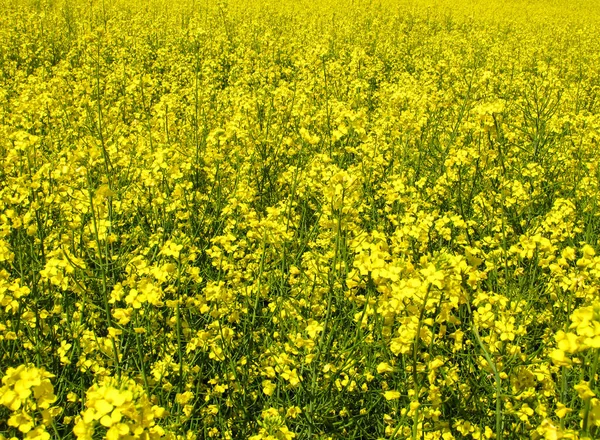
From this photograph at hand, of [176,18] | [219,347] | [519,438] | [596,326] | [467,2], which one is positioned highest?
[467,2]

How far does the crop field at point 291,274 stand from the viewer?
1.87 meters

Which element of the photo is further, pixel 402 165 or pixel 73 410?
pixel 402 165

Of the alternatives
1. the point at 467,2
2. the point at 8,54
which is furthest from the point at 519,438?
the point at 467,2

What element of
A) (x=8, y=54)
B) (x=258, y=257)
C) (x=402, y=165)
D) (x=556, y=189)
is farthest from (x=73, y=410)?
(x=8, y=54)

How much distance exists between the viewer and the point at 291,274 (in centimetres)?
292

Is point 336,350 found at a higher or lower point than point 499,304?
lower

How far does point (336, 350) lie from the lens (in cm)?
241

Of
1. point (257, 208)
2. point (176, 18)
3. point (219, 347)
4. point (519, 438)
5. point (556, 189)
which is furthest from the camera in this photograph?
point (176, 18)

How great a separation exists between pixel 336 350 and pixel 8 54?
8.14 metres

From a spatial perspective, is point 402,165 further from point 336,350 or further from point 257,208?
point 336,350

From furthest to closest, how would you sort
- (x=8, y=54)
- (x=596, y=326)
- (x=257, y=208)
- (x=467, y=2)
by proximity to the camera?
(x=467, y=2) → (x=8, y=54) → (x=257, y=208) → (x=596, y=326)

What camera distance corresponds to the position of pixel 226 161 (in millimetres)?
4277

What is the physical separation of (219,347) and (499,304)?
131cm

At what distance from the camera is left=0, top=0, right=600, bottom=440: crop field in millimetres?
1870
